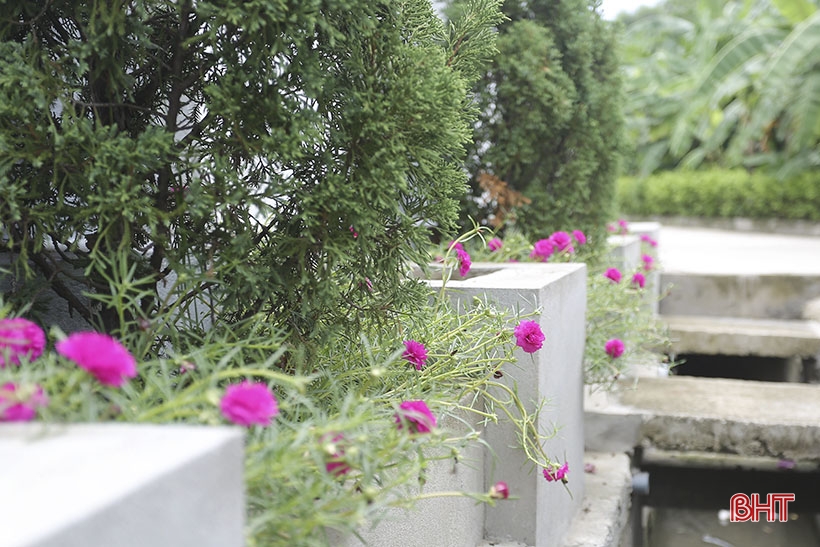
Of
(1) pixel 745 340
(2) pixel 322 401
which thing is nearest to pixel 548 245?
(2) pixel 322 401

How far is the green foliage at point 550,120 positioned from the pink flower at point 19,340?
297 cm

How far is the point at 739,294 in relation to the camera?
7668mm

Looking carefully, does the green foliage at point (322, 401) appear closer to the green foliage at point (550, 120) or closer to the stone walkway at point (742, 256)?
the green foliage at point (550, 120)

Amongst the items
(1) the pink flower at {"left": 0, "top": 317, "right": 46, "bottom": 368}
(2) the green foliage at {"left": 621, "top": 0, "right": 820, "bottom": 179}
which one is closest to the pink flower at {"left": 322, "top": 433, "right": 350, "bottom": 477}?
(1) the pink flower at {"left": 0, "top": 317, "right": 46, "bottom": 368}

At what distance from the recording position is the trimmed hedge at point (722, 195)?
696 inches

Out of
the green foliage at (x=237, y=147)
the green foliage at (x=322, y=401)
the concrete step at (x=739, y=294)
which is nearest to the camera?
the green foliage at (x=322, y=401)

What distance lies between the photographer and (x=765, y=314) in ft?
25.1

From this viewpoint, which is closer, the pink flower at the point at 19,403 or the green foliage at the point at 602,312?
the pink flower at the point at 19,403

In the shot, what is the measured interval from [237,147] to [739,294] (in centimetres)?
676

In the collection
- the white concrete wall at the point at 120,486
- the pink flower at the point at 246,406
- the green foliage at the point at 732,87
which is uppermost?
the green foliage at the point at 732,87

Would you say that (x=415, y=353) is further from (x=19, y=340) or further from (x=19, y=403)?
(x=19, y=403)

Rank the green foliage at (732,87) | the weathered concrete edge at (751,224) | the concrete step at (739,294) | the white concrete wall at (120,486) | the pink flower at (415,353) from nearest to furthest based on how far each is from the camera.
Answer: the white concrete wall at (120,486) → the pink flower at (415,353) → the concrete step at (739,294) → the green foliage at (732,87) → the weathered concrete edge at (751,224)

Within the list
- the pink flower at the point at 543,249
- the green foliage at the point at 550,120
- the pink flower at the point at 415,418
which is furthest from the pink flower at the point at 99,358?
the green foliage at the point at 550,120

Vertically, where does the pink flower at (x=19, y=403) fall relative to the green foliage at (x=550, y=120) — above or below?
below
